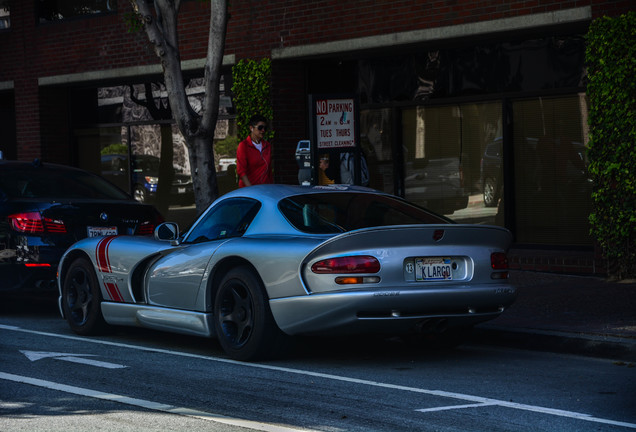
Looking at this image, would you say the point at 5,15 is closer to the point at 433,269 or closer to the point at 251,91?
the point at 251,91

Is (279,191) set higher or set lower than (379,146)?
lower

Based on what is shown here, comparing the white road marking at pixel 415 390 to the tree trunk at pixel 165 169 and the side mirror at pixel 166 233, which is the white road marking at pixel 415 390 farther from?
the tree trunk at pixel 165 169

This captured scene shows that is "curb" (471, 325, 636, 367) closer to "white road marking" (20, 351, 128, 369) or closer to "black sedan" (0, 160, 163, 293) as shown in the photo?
"white road marking" (20, 351, 128, 369)

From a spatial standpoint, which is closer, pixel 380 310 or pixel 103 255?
pixel 380 310

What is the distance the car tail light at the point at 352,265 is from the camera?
24.7ft

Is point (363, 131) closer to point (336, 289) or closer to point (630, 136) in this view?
point (630, 136)

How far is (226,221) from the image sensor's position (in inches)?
344

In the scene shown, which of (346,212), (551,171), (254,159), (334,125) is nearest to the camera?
(346,212)

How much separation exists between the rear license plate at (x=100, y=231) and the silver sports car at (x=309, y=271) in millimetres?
1890

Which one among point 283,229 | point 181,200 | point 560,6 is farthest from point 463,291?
point 181,200

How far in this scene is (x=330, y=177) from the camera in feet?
46.9

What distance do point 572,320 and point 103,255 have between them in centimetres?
414

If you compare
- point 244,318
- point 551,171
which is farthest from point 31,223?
point 551,171

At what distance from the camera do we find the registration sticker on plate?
7.73 metres
